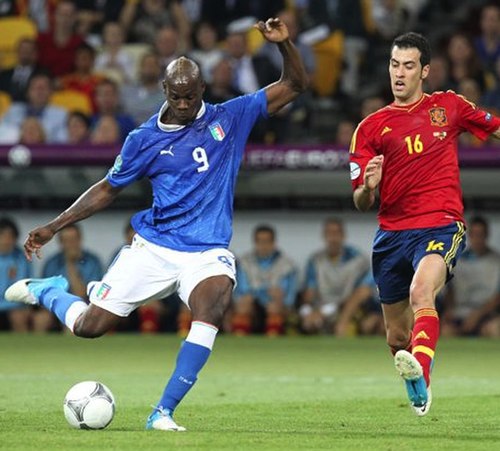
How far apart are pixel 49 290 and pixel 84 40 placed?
11.1 metres

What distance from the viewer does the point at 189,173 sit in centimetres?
895

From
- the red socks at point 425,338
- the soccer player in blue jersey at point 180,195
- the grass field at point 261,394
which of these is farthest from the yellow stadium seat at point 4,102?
the red socks at point 425,338

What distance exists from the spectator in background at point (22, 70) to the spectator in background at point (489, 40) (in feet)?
20.1

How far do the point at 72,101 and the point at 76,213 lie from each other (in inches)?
417

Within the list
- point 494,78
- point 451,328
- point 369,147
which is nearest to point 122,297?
point 369,147

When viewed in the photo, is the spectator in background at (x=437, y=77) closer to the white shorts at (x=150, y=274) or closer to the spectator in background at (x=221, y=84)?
the spectator in background at (x=221, y=84)

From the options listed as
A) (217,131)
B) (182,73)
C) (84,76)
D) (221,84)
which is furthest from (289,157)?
(182,73)

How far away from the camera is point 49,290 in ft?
32.3

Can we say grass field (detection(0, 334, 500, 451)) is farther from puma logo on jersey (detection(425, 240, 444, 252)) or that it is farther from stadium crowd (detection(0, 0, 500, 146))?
stadium crowd (detection(0, 0, 500, 146))

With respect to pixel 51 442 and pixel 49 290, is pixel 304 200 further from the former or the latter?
pixel 51 442

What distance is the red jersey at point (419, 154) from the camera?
30.8 ft

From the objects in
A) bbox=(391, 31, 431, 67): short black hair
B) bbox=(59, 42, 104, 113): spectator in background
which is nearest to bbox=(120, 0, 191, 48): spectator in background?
bbox=(59, 42, 104, 113): spectator in background

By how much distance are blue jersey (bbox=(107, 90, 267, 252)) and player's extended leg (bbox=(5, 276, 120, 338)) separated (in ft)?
1.94

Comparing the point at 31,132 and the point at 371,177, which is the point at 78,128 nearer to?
the point at 31,132
